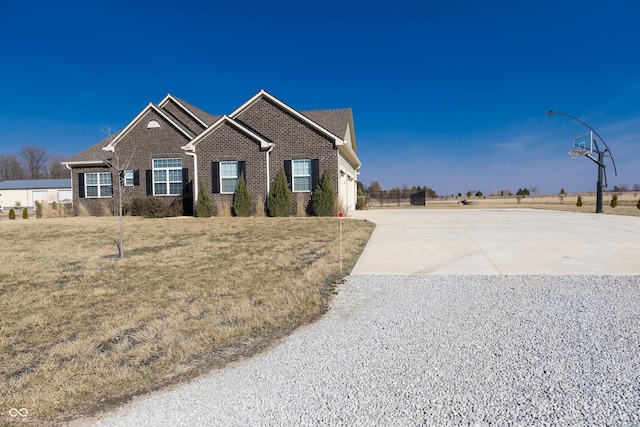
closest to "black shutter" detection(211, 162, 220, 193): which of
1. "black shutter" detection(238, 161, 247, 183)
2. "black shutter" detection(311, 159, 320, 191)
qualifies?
Result: "black shutter" detection(238, 161, 247, 183)

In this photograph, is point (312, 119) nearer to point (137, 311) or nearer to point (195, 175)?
point (195, 175)

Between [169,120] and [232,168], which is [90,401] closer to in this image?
[232,168]

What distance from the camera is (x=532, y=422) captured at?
2330 mm

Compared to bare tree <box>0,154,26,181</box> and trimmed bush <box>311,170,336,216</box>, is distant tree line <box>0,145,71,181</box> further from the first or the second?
trimmed bush <box>311,170,336,216</box>

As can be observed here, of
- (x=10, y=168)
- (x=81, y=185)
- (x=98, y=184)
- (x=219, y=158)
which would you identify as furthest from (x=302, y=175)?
(x=10, y=168)

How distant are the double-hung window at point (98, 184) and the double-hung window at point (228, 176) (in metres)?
8.14

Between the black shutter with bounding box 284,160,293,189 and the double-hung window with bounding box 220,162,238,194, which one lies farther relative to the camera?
the double-hung window with bounding box 220,162,238,194

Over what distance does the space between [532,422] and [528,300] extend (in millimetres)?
2956

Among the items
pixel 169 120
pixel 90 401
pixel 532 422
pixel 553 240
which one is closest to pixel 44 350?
pixel 90 401

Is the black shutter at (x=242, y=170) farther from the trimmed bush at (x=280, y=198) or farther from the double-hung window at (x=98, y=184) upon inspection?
the double-hung window at (x=98, y=184)

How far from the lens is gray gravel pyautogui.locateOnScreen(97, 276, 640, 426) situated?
246 cm

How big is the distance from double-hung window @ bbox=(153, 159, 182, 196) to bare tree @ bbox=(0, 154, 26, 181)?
67.8m

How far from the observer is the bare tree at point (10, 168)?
68500 millimetres

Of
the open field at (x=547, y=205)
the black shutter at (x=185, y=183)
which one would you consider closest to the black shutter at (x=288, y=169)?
the black shutter at (x=185, y=183)
